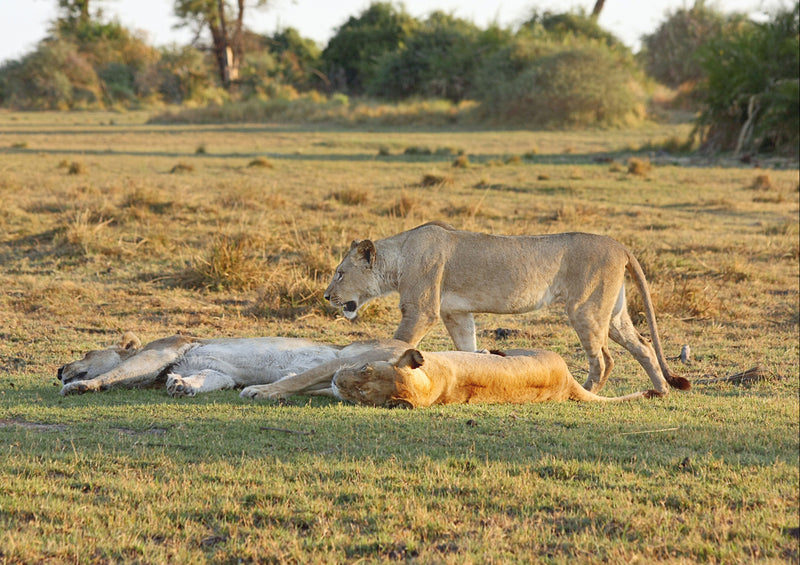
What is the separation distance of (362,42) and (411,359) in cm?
4773

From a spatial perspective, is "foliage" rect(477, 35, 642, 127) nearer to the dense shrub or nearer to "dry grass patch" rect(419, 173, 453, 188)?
"dry grass patch" rect(419, 173, 453, 188)

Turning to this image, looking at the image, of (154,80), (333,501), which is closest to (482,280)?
(333,501)

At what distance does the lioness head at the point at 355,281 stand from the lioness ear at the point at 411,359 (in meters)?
1.61

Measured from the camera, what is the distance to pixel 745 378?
23.3 feet

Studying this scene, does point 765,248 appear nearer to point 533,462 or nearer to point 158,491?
point 533,462

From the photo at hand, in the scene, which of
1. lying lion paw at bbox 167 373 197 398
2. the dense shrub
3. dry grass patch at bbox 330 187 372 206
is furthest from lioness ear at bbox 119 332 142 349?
the dense shrub

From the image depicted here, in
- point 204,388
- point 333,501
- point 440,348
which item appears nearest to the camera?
point 333,501

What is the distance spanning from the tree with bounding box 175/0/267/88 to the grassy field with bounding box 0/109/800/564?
2998 centimetres

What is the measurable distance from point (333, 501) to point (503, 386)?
197 centimetres

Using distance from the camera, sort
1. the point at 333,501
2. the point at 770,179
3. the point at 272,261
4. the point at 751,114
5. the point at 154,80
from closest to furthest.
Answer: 1. the point at 333,501
2. the point at 272,261
3. the point at 770,179
4. the point at 751,114
5. the point at 154,80

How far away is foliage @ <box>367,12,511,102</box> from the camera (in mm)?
39969

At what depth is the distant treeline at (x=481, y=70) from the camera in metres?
24.4

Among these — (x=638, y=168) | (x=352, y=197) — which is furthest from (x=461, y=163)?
(x=352, y=197)

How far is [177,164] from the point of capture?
19812 millimetres
